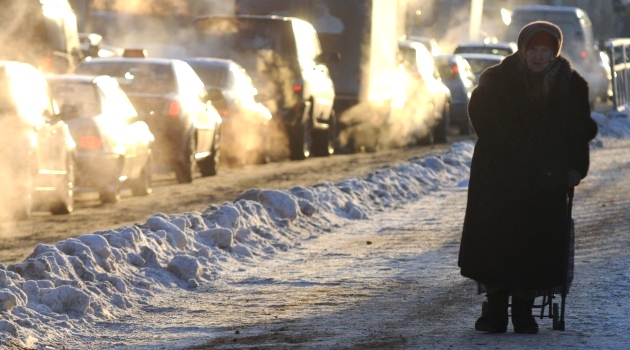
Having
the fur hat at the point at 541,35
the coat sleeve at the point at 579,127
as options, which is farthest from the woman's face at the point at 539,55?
the coat sleeve at the point at 579,127

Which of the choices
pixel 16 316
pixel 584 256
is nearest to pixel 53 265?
pixel 16 316

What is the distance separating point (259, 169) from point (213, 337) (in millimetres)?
15138

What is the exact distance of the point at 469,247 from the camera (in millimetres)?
8781

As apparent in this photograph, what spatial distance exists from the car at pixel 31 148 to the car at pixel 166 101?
11.7 feet

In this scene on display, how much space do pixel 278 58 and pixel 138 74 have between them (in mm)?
5099

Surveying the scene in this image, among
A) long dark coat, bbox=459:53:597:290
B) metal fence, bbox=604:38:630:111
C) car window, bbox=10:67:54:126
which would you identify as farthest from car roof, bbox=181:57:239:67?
metal fence, bbox=604:38:630:111

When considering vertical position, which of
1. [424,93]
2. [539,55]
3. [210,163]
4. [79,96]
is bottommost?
[424,93]

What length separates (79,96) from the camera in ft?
57.9

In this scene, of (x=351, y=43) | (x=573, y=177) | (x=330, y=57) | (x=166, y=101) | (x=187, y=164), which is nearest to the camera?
(x=573, y=177)

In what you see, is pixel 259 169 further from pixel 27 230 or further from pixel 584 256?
pixel 584 256

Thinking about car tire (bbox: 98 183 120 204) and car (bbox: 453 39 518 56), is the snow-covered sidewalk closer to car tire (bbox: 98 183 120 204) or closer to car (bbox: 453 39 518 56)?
car tire (bbox: 98 183 120 204)

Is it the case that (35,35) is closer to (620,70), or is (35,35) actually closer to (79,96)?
(79,96)

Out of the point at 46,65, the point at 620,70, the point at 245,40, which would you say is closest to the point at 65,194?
the point at 245,40

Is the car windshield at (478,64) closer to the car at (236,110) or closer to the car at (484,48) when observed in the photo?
the car at (484,48)
